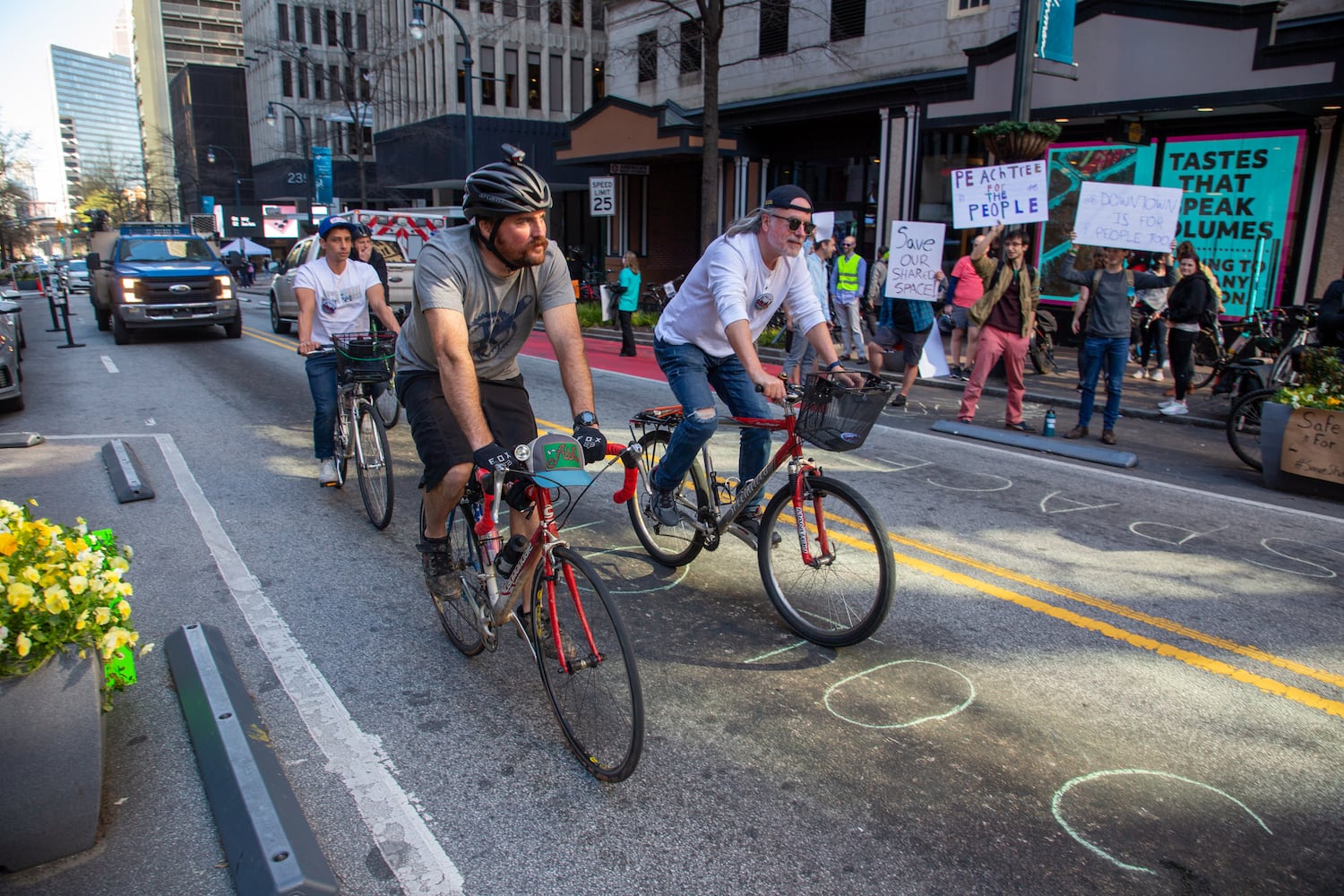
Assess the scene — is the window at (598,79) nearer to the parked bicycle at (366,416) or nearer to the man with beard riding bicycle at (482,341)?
the parked bicycle at (366,416)

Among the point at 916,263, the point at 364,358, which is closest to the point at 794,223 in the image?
the point at 364,358

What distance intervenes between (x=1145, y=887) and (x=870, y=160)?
67.5 ft

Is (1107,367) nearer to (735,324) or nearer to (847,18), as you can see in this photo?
(735,324)

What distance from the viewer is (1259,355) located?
11.3 metres

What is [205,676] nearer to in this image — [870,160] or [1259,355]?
[1259,355]

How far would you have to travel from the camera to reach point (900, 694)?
3.83 meters

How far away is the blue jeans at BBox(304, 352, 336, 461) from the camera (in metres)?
6.63

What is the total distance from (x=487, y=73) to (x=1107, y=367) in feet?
140

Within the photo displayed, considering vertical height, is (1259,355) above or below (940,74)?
below

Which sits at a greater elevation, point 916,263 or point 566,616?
point 916,263

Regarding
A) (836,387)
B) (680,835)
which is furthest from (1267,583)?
(680,835)

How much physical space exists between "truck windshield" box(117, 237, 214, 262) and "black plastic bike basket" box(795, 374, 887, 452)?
17.9m

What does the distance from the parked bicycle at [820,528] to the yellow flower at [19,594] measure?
2.87 m

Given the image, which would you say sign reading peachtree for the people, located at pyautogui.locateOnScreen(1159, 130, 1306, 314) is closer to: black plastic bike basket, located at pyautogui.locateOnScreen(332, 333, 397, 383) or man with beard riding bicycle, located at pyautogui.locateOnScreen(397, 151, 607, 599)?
black plastic bike basket, located at pyautogui.locateOnScreen(332, 333, 397, 383)
